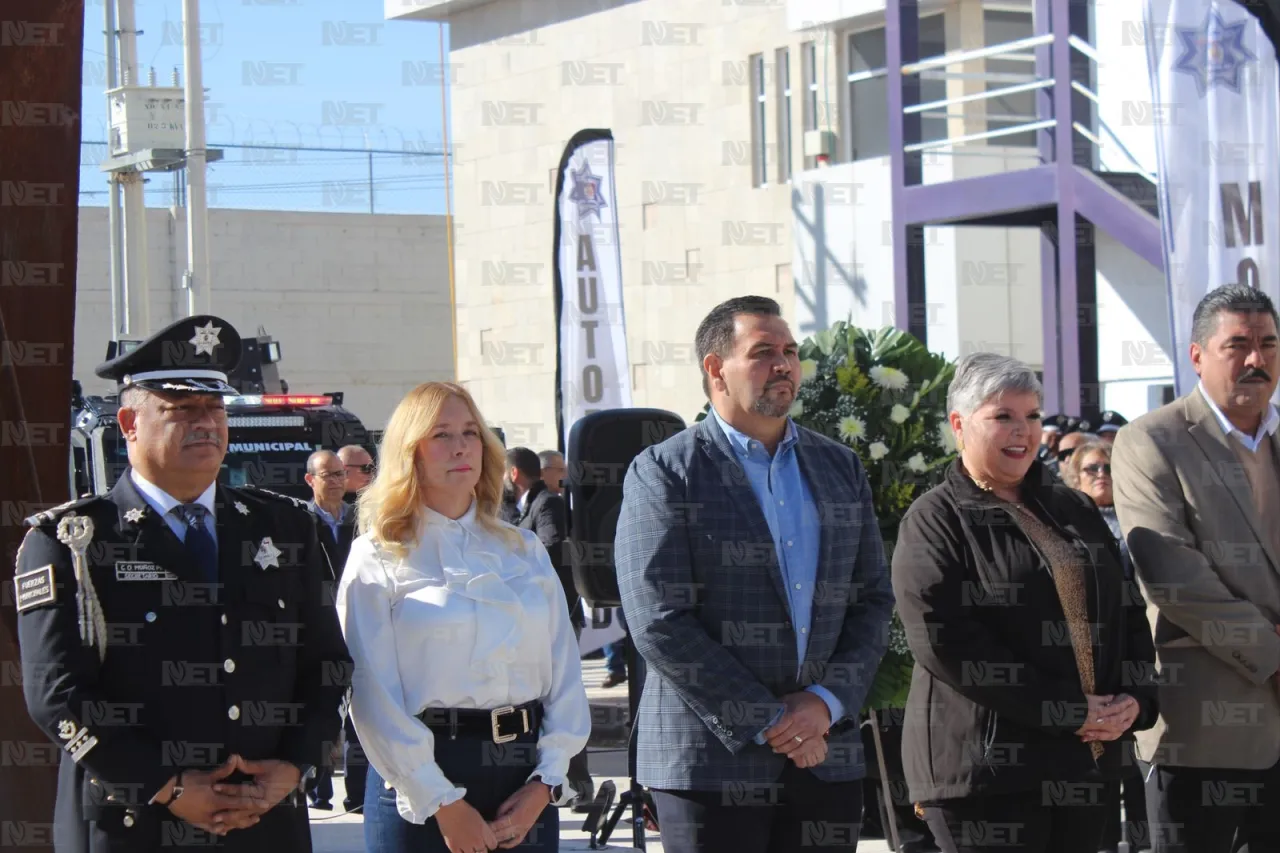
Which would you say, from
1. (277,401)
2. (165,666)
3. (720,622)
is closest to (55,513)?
(165,666)

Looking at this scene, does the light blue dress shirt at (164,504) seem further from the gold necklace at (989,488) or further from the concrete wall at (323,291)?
the concrete wall at (323,291)

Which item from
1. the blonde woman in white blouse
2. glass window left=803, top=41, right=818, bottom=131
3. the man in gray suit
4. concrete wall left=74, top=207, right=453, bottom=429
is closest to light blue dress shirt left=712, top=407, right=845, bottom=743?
the man in gray suit

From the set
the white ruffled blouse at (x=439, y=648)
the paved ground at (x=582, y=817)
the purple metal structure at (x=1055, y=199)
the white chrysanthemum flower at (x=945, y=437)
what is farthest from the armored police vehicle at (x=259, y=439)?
the white ruffled blouse at (x=439, y=648)

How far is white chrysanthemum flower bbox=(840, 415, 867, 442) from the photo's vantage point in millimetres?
7801

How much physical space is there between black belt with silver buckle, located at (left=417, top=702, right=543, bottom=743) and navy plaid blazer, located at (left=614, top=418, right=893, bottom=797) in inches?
17.6

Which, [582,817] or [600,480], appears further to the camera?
[582,817]

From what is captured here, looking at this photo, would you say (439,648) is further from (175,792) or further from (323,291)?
(323,291)

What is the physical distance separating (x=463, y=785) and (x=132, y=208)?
19.7 metres

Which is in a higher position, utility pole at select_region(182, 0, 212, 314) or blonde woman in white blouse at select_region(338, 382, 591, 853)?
utility pole at select_region(182, 0, 212, 314)

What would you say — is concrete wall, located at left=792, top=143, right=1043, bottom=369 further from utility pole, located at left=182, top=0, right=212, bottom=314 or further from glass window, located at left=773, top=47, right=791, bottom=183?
utility pole, located at left=182, top=0, right=212, bottom=314

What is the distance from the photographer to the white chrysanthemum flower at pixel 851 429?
7801 millimetres

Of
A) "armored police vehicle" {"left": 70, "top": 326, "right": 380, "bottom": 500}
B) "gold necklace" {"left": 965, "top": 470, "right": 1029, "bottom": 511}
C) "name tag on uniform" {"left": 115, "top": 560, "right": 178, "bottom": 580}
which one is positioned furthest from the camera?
"armored police vehicle" {"left": 70, "top": 326, "right": 380, "bottom": 500}

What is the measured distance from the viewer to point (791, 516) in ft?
16.4

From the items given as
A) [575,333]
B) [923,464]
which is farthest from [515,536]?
[575,333]
